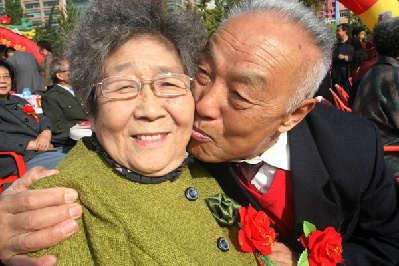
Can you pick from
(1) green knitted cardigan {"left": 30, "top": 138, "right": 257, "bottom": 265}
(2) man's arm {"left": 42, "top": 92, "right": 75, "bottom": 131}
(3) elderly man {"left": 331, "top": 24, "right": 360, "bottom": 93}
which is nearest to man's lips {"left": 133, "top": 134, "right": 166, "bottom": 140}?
(1) green knitted cardigan {"left": 30, "top": 138, "right": 257, "bottom": 265}

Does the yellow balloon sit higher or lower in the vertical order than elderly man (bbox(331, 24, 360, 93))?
higher

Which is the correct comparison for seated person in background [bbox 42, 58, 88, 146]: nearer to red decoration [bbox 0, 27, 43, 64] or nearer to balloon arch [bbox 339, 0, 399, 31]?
balloon arch [bbox 339, 0, 399, 31]

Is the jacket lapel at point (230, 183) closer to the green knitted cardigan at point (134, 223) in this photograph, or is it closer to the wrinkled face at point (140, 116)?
the green knitted cardigan at point (134, 223)

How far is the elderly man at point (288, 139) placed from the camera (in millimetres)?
1703

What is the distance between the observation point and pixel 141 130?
146 cm

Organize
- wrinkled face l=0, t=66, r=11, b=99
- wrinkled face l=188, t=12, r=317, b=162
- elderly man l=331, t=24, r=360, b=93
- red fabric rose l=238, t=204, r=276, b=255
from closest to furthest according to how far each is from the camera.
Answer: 1. red fabric rose l=238, t=204, r=276, b=255
2. wrinkled face l=188, t=12, r=317, b=162
3. wrinkled face l=0, t=66, r=11, b=99
4. elderly man l=331, t=24, r=360, b=93

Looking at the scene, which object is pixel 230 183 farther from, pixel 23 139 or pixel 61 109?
pixel 61 109

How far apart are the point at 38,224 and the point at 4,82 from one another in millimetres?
4534

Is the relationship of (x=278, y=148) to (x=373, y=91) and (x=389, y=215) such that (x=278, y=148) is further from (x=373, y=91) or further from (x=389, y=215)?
(x=373, y=91)

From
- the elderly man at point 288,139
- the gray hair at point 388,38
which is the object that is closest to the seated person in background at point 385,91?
the gray hair at point 388,38

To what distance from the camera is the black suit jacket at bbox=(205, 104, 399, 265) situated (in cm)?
189

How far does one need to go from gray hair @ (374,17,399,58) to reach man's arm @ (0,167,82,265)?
13.0 ft

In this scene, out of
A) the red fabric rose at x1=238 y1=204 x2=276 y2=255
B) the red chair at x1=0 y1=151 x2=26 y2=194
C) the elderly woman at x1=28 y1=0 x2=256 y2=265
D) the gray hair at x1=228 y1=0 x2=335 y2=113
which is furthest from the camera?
the red chair at x1=0 y1=151 x2=26 y2=194

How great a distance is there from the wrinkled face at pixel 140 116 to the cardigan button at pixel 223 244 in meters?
0.44
